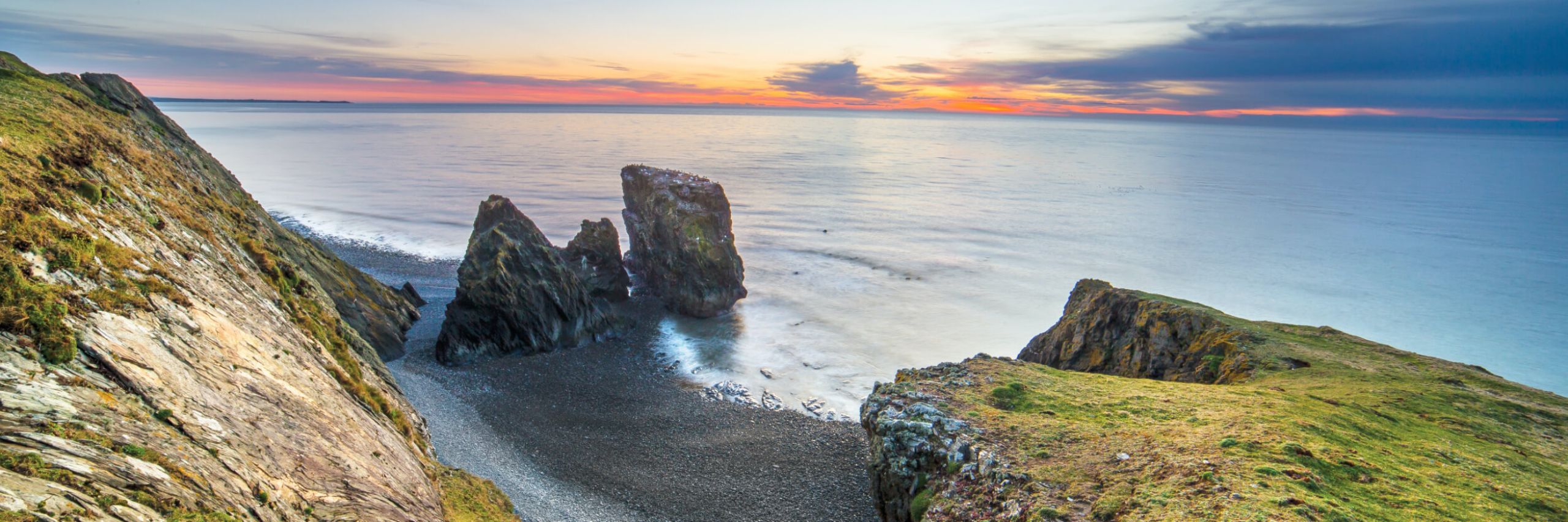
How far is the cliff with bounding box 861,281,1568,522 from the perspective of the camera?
9.41 metres

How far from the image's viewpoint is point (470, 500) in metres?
12.5

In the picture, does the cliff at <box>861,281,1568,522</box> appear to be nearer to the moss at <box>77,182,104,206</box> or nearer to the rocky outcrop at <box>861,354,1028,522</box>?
the rocky outcrop at <box>861,354,1028,522</box>

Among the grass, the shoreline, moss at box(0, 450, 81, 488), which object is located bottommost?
the shoreline

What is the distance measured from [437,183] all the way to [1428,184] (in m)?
126

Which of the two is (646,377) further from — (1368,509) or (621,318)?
(1368,509)

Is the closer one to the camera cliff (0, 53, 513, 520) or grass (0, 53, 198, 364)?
cliff (0, 53, 513, 520)

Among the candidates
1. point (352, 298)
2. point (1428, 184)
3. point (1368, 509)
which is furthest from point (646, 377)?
point (1428, 184)

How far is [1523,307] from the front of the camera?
A: 3725cm

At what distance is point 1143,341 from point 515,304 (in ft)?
69.3

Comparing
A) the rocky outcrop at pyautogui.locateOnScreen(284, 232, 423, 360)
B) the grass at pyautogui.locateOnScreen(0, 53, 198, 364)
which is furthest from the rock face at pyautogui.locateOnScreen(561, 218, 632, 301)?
the grass at pyautogui.locateOnScreen(0, 53, 198, 364)

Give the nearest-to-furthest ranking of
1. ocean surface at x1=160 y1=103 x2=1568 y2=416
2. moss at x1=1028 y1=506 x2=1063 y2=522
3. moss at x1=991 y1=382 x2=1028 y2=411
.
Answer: moss at x1=1028 y1=506 x2=1063 y2=522 → moss at x1=991 y1=382 x2=1028 y2=411 → ocean surface at x1=160 y1=103 x2=1568 y2=416

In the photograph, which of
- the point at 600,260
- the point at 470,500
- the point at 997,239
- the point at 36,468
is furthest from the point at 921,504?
the point at 997,239

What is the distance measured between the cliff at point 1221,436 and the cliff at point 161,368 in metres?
8.55

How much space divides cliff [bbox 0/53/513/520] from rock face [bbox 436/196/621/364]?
32.0ft
